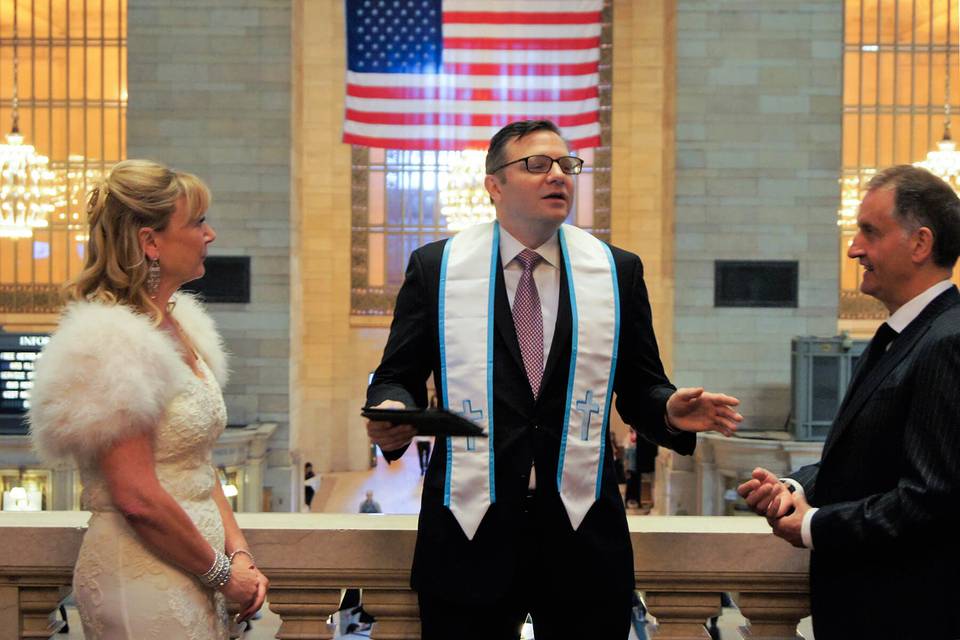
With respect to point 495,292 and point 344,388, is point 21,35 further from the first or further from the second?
point 495,292

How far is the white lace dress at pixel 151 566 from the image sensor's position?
269cm

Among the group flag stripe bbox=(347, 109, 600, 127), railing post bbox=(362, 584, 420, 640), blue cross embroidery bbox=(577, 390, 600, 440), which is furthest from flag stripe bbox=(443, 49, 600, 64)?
blue cross embroidery bbox=(577, 390, 600, 440)

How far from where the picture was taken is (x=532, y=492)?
115 inches

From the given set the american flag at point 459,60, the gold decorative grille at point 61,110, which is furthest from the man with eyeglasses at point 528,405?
the gold decorative grille at point 61,110

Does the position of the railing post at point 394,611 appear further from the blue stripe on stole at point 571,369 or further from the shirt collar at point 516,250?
the shirt collar at point 516,250

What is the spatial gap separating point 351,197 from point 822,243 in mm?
11325

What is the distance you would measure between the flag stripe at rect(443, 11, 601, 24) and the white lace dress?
1267 centimetres

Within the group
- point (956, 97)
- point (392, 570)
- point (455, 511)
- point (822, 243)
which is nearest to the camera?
point (455, 511)

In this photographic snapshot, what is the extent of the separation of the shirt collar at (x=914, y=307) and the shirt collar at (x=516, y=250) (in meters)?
0.84

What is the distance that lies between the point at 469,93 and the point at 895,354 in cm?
1299

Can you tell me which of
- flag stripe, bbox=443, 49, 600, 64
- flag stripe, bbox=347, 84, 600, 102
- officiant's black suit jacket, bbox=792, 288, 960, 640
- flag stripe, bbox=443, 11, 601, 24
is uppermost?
flag stripe, bbox=443, 11, 601, 24

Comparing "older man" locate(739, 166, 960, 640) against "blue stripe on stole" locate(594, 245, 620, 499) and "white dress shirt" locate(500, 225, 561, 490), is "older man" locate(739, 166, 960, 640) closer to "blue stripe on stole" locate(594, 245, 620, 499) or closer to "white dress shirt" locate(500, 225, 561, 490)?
"blue stripe on stole" locate(594, 245, 620, 499)

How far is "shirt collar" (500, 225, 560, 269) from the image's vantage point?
308 cm

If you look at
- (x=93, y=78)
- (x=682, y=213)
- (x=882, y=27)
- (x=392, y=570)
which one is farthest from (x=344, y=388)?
(x=392, y=570)
